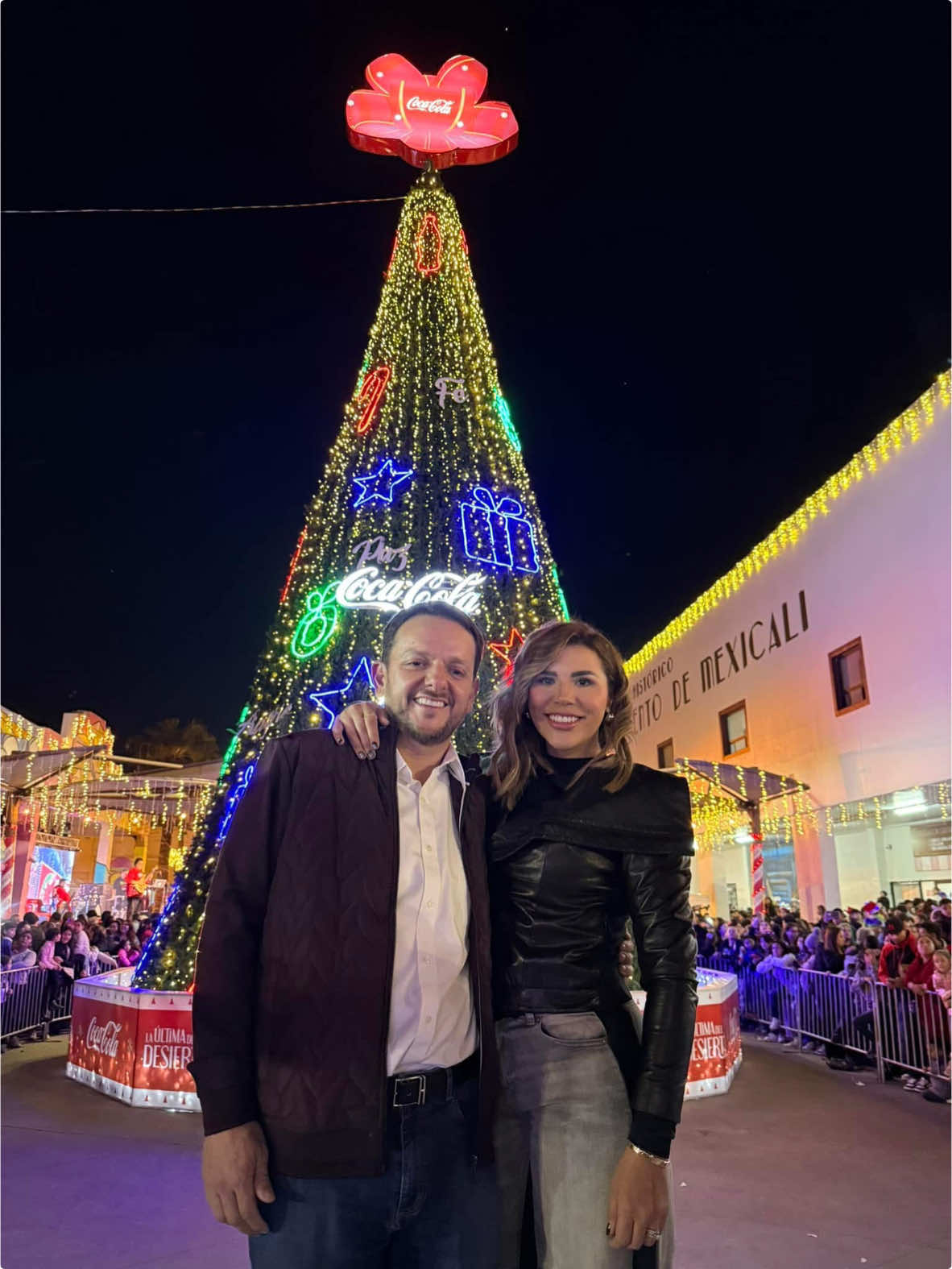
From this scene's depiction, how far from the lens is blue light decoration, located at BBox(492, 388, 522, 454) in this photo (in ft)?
29.0

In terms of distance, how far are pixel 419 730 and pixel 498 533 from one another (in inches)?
249

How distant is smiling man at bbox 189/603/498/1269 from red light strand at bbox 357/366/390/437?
711 cm

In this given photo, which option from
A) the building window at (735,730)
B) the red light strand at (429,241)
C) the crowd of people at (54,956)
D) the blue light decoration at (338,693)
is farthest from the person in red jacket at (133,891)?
the red light strand at (429,241)

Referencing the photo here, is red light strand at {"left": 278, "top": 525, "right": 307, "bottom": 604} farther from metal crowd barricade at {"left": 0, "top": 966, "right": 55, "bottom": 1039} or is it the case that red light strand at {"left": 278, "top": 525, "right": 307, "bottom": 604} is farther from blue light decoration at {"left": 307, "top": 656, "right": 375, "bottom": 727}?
metal crowd barricade at {"left": 0, "top": 966, "right": 55, "bottom": 1039}

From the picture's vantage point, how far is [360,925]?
6.01ft

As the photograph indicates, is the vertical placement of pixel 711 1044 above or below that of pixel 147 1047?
below

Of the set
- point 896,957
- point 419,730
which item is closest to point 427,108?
point 419,730

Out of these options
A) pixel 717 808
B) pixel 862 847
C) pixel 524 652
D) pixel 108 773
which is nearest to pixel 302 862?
pixel 524 652

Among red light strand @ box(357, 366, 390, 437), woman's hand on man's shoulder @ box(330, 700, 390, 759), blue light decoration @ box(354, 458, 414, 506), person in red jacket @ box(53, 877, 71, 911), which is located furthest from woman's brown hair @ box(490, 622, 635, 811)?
person in red jacket @ box(53, 877, 71, 911)

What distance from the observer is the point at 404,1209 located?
1.79 m

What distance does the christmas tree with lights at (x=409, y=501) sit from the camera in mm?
7785

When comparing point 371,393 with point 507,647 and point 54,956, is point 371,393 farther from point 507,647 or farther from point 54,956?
point 54,956

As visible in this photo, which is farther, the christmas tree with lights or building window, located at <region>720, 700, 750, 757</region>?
building window, located at <region>720, 700, 750, 757</region>

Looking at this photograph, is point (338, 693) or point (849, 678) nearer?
point (338, 693)
